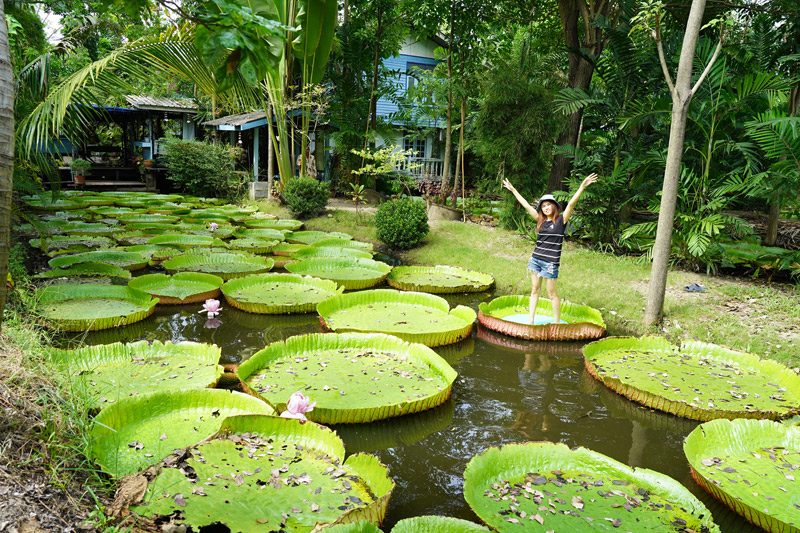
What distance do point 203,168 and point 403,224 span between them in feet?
29.7

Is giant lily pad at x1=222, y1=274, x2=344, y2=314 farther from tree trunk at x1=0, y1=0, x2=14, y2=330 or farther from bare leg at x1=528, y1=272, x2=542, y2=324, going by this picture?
tree trunk at x1=0, y1=0, x2=14, y2=330

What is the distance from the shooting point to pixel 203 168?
53.9 ft

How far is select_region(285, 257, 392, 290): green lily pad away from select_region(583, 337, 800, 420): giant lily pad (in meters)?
3.48

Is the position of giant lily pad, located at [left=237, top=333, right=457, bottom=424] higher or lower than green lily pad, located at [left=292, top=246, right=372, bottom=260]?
lower

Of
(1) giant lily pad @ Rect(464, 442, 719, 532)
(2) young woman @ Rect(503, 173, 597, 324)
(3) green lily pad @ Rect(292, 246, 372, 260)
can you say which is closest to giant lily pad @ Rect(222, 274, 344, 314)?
(3) green lily pad @ Rect(292, 246, 372, 260)

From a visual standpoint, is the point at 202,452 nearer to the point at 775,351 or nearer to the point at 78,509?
the point at 78,509

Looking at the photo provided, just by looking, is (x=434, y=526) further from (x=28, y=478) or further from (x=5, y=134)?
(x=5, y=134)

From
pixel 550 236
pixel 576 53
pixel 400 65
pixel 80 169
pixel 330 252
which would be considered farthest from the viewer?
pixel 400 65

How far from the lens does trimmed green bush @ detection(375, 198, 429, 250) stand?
33.7 feet

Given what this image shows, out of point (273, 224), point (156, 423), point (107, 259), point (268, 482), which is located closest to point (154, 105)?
point (273, 224)

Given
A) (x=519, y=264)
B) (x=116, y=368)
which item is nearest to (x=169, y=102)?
(x=519, y=264)

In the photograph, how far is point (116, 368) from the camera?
424 cm

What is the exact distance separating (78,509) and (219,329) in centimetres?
392

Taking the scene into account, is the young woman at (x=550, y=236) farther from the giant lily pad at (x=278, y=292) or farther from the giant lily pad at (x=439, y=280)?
the giant lily pad at (x=278, y=292)
